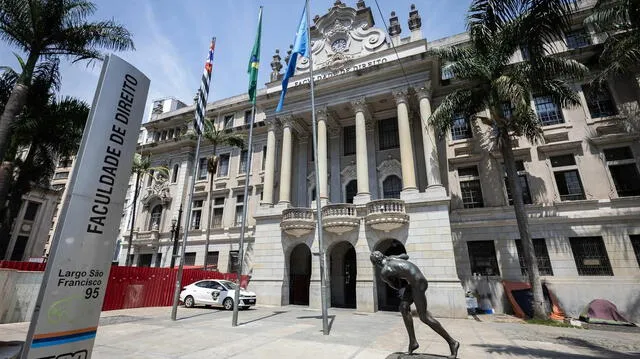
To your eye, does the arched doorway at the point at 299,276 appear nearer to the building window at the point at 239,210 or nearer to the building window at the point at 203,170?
the building window at the point at 239,210

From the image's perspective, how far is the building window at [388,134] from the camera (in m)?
22.6

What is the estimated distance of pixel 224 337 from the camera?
28.0ft

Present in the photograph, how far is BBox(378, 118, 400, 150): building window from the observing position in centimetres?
2264

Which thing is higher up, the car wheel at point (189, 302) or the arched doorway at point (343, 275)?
the arched doorway at point (343, 275)

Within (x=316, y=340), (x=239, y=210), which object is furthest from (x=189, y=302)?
(x=239, y=210)

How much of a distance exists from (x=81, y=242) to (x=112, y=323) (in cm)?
958

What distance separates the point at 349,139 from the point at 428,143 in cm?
740

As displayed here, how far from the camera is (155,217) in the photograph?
30547 mm

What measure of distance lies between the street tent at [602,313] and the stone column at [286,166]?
16.2 metres

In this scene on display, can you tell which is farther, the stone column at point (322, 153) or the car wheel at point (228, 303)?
the stone column at point (322, 153)

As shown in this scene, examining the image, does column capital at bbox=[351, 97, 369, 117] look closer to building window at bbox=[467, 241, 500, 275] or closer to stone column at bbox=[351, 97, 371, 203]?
stone column at bbox=[351, 97, 371, 203]

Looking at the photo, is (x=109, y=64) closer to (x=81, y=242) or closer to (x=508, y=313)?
(x=81, y=242)

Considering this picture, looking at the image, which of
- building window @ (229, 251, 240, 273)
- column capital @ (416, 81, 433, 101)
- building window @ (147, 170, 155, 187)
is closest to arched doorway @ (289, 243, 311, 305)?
building window @ (229, 251, 240, 273)

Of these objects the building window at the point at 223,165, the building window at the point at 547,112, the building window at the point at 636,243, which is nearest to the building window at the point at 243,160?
the building window at the point at 223,165
